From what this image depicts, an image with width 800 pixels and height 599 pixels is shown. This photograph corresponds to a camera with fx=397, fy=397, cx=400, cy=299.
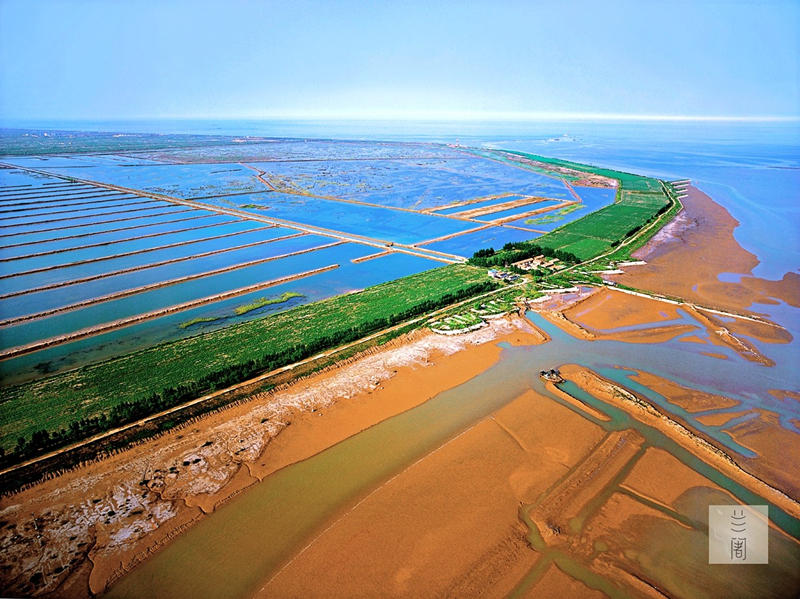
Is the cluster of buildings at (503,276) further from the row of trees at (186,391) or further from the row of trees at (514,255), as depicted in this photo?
the row of trees at (186,391)

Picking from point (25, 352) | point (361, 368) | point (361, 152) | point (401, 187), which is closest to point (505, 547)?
point (361, 368)

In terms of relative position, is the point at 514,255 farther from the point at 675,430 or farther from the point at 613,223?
the point at 675,430

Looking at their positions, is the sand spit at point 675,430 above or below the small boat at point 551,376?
above

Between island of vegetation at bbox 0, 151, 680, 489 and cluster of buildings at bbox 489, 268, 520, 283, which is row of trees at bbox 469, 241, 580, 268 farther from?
cluster of buildings at bbox 489, 268, 520, 283

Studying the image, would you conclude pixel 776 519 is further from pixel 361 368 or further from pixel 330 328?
pixel 330 328

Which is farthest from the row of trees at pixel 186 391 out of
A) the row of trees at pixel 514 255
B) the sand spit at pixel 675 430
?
the row of trees at pixel 514 255

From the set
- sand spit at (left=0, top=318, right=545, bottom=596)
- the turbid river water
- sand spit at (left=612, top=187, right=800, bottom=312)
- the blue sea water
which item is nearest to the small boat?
the turbid river water
